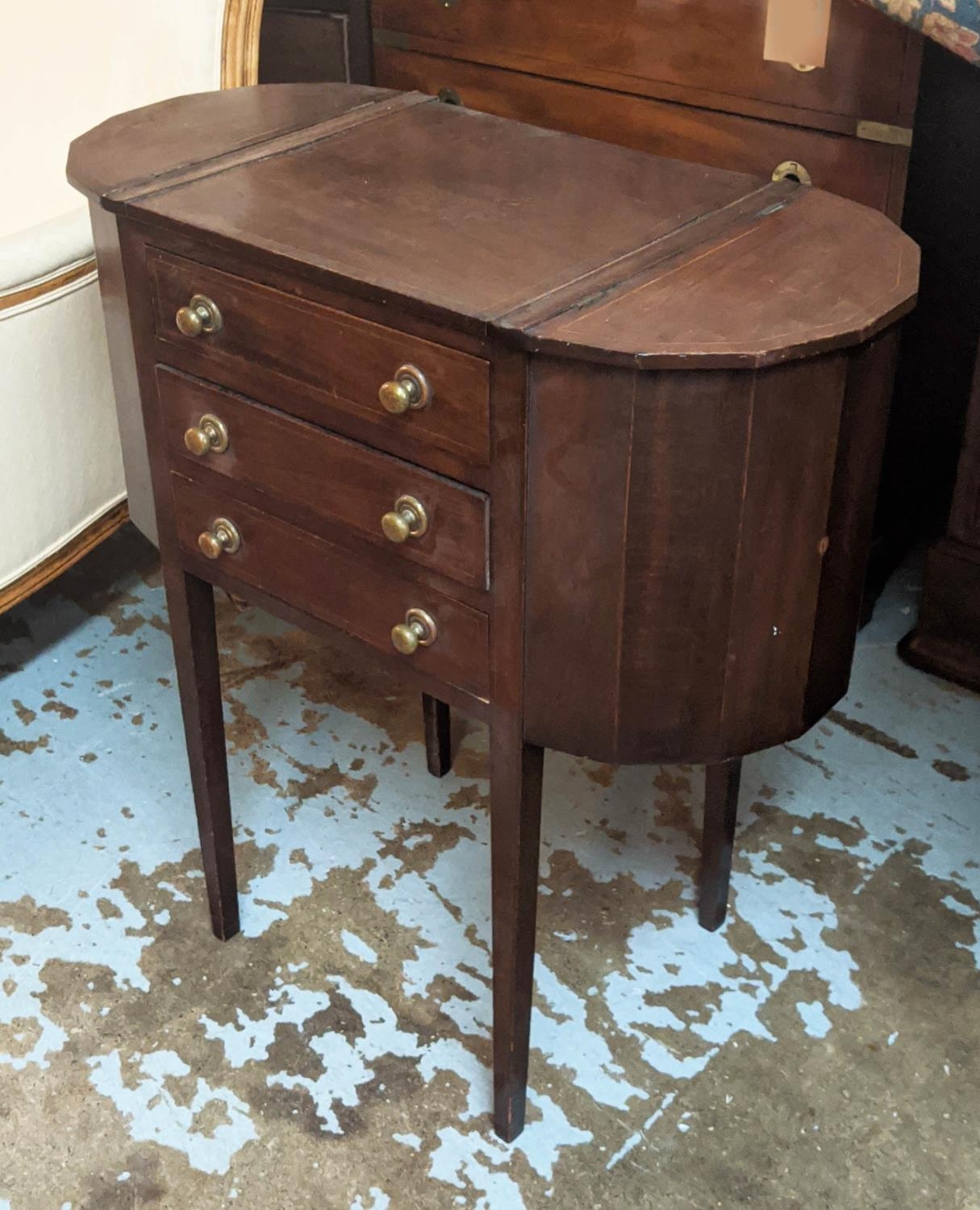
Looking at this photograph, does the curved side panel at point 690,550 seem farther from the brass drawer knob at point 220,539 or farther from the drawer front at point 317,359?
the brass drawer knob at point 220,539

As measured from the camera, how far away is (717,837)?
1694mm

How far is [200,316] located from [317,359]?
15 centimetres

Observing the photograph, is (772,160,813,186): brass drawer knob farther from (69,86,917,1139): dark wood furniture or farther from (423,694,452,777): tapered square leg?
(423,694,452,777): tapered square leg

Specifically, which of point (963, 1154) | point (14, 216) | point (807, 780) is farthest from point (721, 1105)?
point (14, 216)

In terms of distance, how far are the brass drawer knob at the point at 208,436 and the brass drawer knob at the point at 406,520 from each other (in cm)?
24

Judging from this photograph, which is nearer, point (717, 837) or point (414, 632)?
point (414, 632)

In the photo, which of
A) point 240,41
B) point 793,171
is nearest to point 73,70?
point 240,41

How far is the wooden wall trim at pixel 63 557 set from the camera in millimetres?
1955

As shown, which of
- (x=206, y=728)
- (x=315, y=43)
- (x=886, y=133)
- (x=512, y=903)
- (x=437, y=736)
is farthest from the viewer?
(x=315, y=43)

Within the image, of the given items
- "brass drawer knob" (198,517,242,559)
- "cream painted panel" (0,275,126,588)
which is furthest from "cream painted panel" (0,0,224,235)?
"brass drawer knob" (198,517,242,559)

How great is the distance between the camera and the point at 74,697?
218cm

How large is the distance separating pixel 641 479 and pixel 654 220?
0.31 m

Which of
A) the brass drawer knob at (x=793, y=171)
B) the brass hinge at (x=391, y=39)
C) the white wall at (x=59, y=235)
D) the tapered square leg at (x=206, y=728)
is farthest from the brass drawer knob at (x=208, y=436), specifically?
the brass hinge at (x=391, y=39)

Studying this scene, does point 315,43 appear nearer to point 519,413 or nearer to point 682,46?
point 682,46
